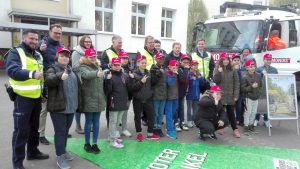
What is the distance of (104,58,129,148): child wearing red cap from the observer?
505 cm

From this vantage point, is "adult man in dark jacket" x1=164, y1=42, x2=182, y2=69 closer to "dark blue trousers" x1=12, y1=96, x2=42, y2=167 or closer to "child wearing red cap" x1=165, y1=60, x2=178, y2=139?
"child wearing red cap" x1=165, y1=60, x2=178, y2=139

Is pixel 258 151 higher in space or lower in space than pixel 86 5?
lower

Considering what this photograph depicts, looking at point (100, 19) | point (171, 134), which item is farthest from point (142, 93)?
point (100, 19)

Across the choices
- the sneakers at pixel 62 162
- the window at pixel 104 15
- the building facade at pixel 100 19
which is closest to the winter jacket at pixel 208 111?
the sneakers at pixel 62 162

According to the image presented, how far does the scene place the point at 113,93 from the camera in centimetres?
510

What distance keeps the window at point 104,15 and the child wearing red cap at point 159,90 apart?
43.5 feet

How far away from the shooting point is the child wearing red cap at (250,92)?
6438mm

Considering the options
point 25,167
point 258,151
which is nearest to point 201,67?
point 258,151

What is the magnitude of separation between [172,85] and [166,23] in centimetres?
1703

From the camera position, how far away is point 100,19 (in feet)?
60.1

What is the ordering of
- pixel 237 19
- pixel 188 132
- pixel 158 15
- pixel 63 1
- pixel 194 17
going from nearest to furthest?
1. pixel 188 132
2. pixel 237 19
3. pixel 63 1
4. pixel 158 15
5. pixel 194 17

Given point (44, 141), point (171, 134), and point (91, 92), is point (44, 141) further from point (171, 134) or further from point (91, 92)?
point (171, 134)

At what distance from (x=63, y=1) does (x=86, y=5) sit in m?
1.28

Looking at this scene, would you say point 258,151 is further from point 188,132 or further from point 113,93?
point 113,93
